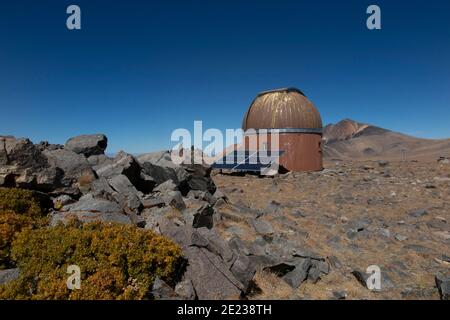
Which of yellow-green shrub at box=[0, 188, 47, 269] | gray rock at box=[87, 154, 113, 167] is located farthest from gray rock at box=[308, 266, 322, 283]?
gray rock at box=[87, 154, 113, 167]

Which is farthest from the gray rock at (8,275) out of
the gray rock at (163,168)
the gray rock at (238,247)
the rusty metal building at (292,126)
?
the rusty metal building at (292,126)

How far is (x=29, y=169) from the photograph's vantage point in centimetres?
889

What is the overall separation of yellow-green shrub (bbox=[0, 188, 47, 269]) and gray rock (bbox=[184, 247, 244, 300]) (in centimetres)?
379

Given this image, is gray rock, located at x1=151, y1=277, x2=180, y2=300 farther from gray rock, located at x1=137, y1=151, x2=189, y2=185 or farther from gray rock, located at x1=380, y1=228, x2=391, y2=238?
gray rock, located at x1=380, y1=228, x2=391, y2=238

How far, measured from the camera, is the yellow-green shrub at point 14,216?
248 inches

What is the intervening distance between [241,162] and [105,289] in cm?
2015

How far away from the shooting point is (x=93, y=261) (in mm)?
5734

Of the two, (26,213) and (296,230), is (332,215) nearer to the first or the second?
(296,230)

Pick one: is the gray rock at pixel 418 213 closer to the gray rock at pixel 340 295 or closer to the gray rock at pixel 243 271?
the gray rock at pixel 340 295

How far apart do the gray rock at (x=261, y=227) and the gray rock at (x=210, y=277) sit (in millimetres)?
4249

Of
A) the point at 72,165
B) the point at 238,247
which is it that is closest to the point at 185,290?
the point at 238,247

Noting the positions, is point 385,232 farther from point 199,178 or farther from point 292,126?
point 292,126

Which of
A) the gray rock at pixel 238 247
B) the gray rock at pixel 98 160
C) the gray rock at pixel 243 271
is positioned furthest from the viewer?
the gray rock at pixel 98 160
